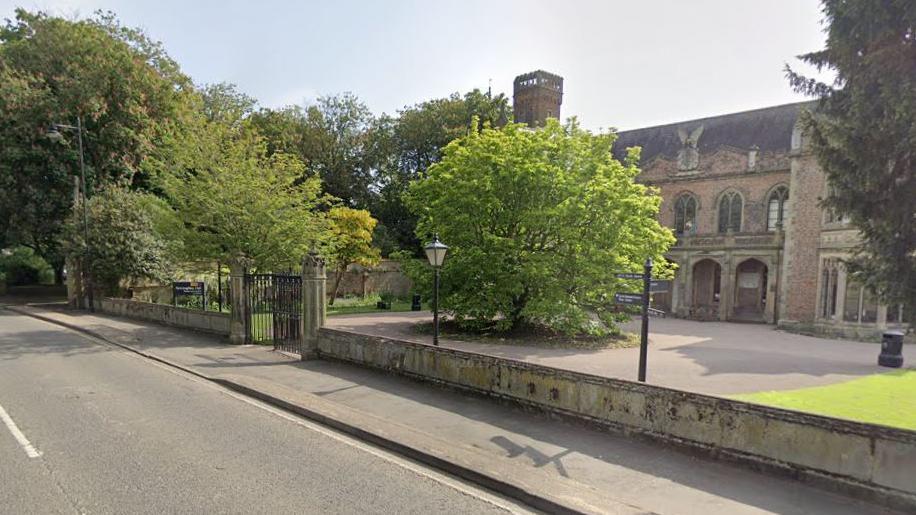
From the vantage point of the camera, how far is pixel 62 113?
28.0m

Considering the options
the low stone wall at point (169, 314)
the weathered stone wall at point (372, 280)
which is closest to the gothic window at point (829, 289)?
the weathered stone wall at point (372, 280)

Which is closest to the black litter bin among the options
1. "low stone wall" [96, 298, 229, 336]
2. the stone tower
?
"low stone wall" [96, 298, 229, 336]

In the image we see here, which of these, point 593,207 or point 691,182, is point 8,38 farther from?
point 691,182

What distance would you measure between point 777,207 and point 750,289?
526cm

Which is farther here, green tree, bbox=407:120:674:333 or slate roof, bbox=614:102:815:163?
slate roof, bbox=614:102:815:163

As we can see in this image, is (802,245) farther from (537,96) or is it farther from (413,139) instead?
(413,139)

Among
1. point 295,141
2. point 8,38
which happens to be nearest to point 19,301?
point 8,38

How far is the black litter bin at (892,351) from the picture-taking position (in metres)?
15.5

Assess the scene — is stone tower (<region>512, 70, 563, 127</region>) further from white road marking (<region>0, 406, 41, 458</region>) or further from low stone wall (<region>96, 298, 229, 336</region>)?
white road marking (<region>0, 406, 41, 458</region>)

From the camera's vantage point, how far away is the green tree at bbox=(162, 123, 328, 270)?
1722cm

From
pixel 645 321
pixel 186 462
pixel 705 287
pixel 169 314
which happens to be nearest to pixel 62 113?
pixel 169 314

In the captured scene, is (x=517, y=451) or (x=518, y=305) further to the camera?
(x=518, y=305)

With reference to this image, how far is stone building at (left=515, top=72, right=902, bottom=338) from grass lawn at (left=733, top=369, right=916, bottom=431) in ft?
41.7

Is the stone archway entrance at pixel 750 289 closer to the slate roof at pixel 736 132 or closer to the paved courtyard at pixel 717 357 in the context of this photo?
the paved courtyard at pixel 717 357
